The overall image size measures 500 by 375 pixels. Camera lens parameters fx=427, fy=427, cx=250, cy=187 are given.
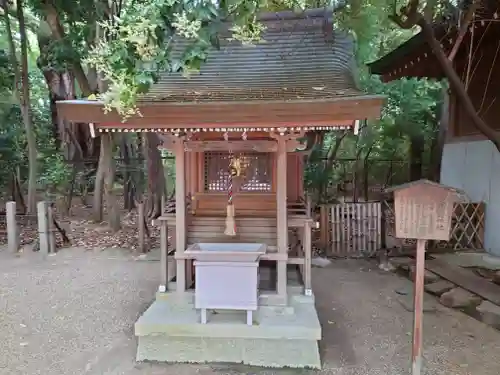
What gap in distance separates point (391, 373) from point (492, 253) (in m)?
4.39

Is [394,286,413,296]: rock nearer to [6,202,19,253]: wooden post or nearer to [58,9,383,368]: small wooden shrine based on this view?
[58,9,383,368]: small wooden shrine

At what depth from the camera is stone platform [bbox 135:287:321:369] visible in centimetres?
413

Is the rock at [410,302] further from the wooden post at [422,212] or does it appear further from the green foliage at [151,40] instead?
the green foliage at [151,40]

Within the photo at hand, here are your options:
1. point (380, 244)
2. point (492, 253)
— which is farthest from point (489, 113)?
point (380, 244)

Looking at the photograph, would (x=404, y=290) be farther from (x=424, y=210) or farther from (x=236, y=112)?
(x=236, y=112)

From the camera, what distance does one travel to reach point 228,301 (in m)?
4.27

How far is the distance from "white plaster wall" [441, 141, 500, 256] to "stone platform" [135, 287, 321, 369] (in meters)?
4.58

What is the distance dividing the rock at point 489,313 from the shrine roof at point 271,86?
277cm

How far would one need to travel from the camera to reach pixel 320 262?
7.84 metres

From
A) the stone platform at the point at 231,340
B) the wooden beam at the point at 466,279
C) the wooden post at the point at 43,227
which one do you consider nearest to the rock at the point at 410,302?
the wooden beam at the point at 466,279

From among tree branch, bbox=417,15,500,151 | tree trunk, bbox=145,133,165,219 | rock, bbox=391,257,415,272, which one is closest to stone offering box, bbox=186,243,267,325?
tree branch, bbox=417,15,500,151

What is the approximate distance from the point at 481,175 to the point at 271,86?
4.89m

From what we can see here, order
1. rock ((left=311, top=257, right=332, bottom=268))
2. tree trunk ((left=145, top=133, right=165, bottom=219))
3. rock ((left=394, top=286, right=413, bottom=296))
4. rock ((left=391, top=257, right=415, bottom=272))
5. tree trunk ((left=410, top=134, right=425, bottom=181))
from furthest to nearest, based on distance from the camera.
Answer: tree trunk ((left=410, top=134, right=425, bottom=181)) → tree trunk ((left=145, top=133, right=165, bottom=219)) → rock ((left=311, top=257, right=332, bottom=268)) → rock ((left=391, top=257, right=415, bottom=272)) → rock ((left=394, top=286, right=413, bottom=296))

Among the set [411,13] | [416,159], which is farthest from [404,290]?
[416,159]
